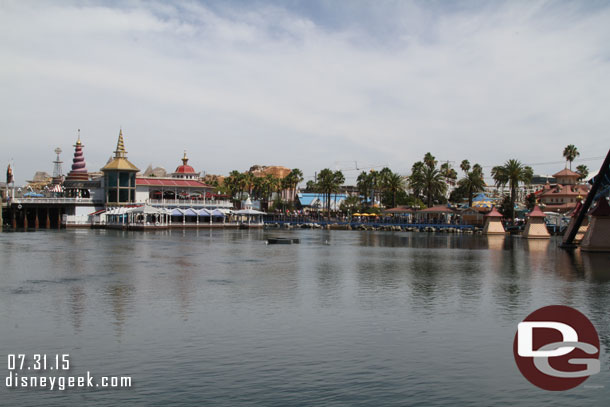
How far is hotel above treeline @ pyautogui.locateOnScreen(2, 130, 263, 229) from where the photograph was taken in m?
108

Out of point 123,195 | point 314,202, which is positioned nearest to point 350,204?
point 314,202

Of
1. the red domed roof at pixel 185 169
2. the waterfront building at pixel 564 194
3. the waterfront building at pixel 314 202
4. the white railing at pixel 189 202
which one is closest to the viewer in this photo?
the white railing at pixel 189 202

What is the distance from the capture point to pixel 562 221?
10800cm

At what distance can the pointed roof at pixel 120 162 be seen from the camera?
108 metres

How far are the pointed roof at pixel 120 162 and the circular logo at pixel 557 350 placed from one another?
94.4 m

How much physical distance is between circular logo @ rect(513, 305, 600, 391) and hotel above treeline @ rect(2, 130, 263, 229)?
283 feet

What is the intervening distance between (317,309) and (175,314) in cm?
683

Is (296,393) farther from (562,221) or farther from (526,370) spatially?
(562,221)

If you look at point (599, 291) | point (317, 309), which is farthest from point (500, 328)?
point (599, 291)

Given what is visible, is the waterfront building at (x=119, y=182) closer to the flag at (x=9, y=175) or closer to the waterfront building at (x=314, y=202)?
the flag at (x=9, y=175)

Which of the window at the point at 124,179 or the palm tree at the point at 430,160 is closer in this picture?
the window at the point at 124,179

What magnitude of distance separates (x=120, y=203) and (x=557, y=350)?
325 feet

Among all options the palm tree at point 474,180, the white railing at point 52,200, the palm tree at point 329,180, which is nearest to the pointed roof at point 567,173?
the palm tree at point 474,180

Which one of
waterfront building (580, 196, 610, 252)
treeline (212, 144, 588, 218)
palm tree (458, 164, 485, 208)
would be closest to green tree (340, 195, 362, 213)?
treeline (212, 144, 588, 218)
